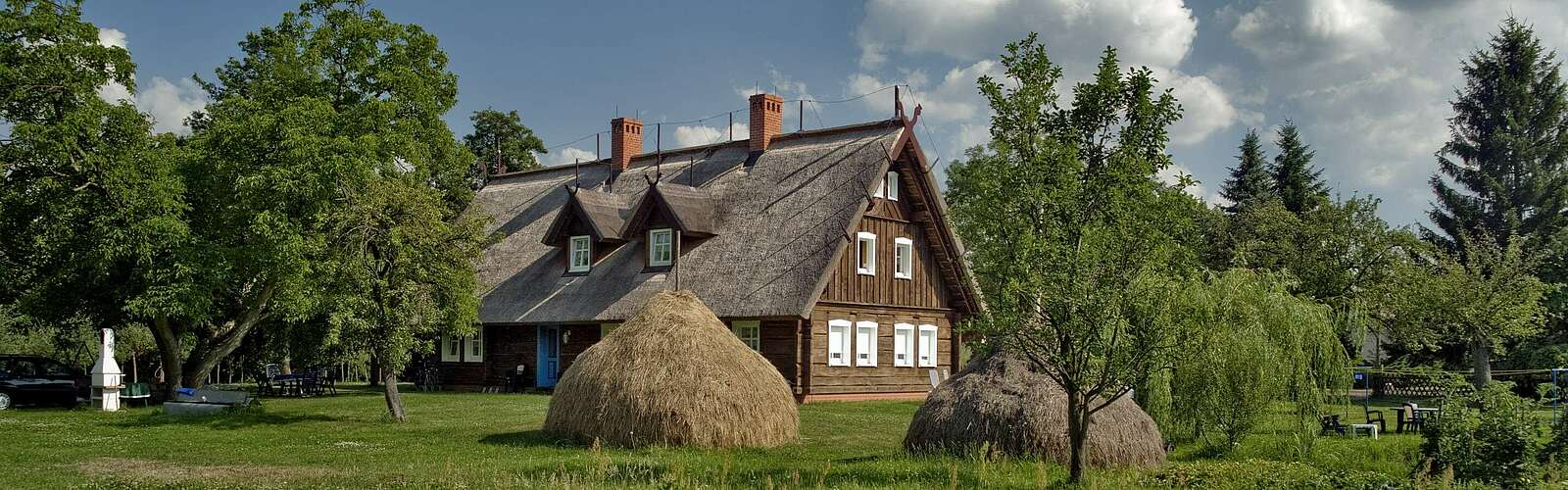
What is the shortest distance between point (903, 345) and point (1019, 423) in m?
18.8

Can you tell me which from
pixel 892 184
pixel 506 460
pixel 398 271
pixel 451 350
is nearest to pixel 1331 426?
pixel 506 460

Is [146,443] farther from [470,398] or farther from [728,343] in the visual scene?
[470,398]

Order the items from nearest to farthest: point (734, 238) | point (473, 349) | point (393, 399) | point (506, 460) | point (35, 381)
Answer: point (506, 460) < point (393, 399) < point (35, 381) < point (734, 238) < point (473, 349)

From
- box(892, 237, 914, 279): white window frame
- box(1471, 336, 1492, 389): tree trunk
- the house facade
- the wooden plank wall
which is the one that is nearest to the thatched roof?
the house facade

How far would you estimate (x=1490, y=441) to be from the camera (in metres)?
14.4

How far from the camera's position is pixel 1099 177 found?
14016 millimetres

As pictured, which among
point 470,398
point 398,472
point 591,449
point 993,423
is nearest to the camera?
point 398,472

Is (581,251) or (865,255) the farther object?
(581,251)

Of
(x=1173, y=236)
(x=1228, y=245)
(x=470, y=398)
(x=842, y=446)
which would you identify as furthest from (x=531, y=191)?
(x=1173, y=236)

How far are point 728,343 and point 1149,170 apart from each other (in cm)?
856

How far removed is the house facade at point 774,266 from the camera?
32750 millimetres

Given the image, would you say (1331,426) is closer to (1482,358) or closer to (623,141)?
(1482,358)

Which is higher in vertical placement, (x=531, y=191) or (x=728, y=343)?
(x=531, y=191)

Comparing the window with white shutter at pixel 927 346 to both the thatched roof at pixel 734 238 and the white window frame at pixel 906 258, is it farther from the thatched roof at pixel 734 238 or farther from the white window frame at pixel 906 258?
the thatched roof at pixel 734 238
